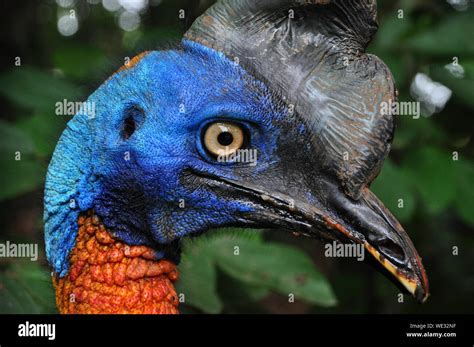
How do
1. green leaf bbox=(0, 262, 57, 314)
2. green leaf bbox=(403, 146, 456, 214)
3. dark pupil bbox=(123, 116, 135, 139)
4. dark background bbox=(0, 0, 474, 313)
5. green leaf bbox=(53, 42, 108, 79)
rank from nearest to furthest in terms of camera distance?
dark pupil bbox=(123, 116, 135, 139) → green leaf bbox=(0, 262, 57, 314) → dark background bbox=(0, 0, 474, 313) → green leaf bbox=(403, 146, 456, 214) → green leaf bbox=(53, 42, 108, 79)

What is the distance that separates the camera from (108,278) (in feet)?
6.25

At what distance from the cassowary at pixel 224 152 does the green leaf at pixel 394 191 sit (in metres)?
1.30

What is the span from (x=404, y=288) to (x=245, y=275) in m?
1.48

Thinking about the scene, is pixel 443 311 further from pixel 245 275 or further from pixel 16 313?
pixel 16 313

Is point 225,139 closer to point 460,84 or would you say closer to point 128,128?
point 128,128

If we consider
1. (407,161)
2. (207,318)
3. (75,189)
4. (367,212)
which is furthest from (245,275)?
(367,212)

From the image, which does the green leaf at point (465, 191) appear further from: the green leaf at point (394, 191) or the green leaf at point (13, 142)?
the green leaf at point (13, 142)

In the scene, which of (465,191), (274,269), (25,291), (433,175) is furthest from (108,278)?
(465,191)

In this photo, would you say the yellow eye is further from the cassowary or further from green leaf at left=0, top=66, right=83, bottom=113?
green leaf at left=0, top=66, right=83, bottom=113

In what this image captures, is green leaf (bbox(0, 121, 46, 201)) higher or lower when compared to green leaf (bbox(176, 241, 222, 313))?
higher

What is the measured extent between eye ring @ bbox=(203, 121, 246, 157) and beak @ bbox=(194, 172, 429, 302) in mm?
79

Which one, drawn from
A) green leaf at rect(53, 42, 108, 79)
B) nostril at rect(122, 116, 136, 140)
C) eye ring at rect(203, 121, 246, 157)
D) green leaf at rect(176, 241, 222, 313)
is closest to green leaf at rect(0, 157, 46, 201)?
green leaf at rect(176, 241, 222, 313)

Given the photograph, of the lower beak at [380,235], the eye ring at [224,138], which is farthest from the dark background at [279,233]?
the lower beak at [380,235]

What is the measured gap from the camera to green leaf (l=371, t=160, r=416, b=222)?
3.10 metres
